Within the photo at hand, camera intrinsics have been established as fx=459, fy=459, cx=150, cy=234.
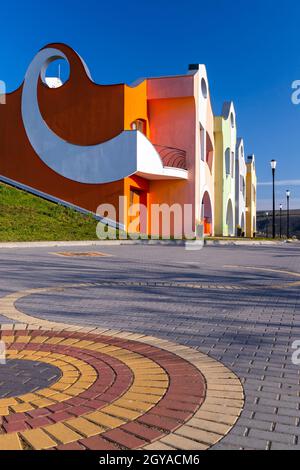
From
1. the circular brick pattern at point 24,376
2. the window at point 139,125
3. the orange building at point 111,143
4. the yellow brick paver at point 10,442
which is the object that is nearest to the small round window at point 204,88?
the orange building at point 111,143

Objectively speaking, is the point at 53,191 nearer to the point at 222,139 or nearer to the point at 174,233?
the point at 174,233

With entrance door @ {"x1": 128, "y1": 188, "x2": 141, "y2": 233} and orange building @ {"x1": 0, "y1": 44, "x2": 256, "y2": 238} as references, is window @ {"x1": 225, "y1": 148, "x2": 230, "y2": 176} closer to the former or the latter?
orange building @ {"x1": 0, "y1": 44, "x2": 256, "y2": 238}

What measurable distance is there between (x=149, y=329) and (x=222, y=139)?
35658 mm

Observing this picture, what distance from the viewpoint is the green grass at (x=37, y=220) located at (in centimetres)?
2145

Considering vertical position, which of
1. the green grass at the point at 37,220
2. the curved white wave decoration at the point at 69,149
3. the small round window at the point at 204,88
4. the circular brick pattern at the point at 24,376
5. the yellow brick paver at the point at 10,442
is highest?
the small round window at the point at 204,88

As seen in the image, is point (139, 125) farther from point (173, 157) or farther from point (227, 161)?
point (227, 161)

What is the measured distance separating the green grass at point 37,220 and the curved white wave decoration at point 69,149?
2464mm

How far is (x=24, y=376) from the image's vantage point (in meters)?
3.72

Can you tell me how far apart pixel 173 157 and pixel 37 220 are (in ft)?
36.3

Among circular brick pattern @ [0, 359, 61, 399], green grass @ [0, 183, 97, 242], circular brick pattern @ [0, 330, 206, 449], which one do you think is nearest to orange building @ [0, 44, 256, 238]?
green grass @ [0, 183, 97, 242]

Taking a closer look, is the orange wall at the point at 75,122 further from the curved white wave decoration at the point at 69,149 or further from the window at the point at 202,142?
the window at the point at 202,142

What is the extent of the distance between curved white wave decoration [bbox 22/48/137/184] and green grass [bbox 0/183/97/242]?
2464 mm

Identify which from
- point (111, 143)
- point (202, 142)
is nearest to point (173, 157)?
point (202, 142)

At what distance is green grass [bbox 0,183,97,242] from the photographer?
21.5 m
